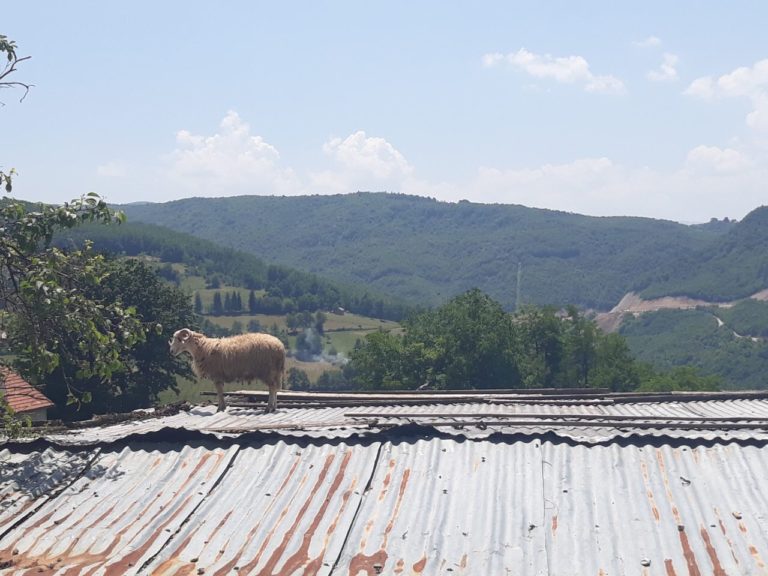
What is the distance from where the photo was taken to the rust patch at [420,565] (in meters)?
6.84

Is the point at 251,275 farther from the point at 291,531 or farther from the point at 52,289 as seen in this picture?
the point at 291,531

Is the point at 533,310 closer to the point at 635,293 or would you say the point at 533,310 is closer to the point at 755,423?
the point at 755,423

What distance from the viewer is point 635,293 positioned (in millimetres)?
185625

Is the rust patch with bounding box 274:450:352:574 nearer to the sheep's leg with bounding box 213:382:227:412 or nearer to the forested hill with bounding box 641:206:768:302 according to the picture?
the sheep's leg with bounding box 213:382:227:412

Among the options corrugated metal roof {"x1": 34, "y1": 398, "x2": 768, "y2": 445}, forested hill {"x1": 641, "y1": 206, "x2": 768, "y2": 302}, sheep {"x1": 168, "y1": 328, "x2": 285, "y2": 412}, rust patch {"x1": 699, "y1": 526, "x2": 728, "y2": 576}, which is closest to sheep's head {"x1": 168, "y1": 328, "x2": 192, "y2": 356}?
sheep {"x1": 168, "y1": 328, "x2": 285, "y2": 412}

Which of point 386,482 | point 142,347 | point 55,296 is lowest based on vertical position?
point 142,347

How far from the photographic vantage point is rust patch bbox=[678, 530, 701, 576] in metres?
6.62

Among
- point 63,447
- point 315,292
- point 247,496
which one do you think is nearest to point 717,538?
point 247,496

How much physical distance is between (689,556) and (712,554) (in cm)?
23

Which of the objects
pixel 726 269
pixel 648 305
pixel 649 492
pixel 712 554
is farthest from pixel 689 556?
pixel 726 269

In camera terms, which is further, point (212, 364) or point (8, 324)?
point (212, 364)

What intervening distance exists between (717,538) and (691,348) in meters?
107

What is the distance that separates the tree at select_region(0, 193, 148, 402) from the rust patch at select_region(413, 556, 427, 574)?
4.25m

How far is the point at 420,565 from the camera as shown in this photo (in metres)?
6.92
